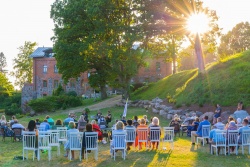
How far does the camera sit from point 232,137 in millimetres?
14078

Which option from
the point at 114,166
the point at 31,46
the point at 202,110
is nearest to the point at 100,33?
the point at 202,110

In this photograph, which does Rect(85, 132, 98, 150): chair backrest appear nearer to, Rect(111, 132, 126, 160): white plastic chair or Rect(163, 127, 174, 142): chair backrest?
Rect(111, 132, 126, 160): white plastic chair

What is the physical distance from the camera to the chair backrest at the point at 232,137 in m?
14.0

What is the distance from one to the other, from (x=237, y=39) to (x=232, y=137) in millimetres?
56048

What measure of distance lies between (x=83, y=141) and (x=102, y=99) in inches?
1463

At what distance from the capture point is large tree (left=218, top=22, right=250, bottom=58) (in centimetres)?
6581

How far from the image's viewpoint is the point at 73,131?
13.6 metres

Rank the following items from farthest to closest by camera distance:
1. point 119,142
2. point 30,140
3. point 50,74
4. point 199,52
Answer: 1. point 50,74
2. point 199,52
3. point 30,140
4. point 119,142

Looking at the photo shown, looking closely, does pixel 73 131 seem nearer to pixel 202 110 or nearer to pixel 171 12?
pixel 202 110

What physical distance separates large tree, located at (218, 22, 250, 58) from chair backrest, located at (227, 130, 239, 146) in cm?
5370

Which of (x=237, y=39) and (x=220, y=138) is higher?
(x=237, y=39)

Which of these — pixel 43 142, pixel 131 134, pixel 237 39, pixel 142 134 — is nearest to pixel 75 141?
pixel 43 142

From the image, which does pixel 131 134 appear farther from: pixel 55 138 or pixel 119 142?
pixel 55 138

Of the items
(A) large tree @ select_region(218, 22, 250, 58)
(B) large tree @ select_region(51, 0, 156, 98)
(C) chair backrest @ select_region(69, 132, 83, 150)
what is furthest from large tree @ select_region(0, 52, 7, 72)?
(C) chair backrest @ select_region(69, 132, 83, 150)
